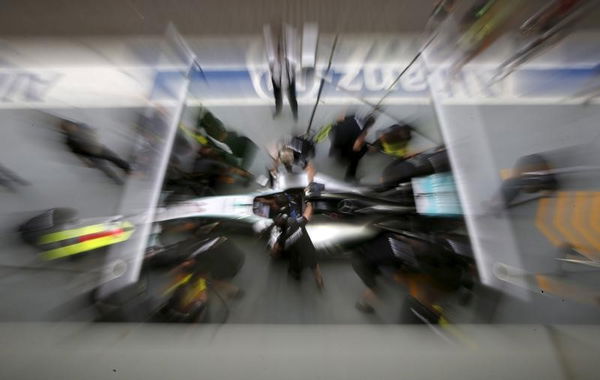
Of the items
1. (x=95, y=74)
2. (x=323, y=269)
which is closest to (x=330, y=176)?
(x=323, y=269)

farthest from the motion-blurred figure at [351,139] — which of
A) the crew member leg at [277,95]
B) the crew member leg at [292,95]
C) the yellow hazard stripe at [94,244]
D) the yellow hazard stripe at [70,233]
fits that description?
the yellow hazard stripe at [70,233]

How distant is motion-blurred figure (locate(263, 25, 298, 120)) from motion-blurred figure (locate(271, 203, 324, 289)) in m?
0.94

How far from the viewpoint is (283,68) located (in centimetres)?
195

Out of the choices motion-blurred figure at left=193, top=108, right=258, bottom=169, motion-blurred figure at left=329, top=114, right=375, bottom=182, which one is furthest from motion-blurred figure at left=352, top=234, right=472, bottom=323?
motion-blurred figure at left=193, top=108, right=258, bottom=169

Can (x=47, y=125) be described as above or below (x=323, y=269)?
above

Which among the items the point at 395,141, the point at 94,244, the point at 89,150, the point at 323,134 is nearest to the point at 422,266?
the point at 395,141

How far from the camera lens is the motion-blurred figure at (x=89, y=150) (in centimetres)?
163

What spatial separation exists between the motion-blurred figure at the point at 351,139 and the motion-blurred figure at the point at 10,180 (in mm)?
2236

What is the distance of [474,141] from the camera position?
6.11ft

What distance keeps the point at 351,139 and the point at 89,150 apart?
1.71 meters

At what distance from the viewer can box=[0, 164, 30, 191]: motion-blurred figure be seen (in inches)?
72.6

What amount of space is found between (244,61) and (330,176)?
1.35 meters

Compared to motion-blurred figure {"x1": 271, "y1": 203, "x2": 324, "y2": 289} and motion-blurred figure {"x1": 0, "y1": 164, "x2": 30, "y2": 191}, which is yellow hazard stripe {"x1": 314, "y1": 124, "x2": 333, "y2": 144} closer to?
motion-blurred figure {"x1": 271, "y1": 203, "x2": 324, "y2": 289}

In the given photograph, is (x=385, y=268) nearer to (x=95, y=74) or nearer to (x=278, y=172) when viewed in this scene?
(x=278, y=172)
